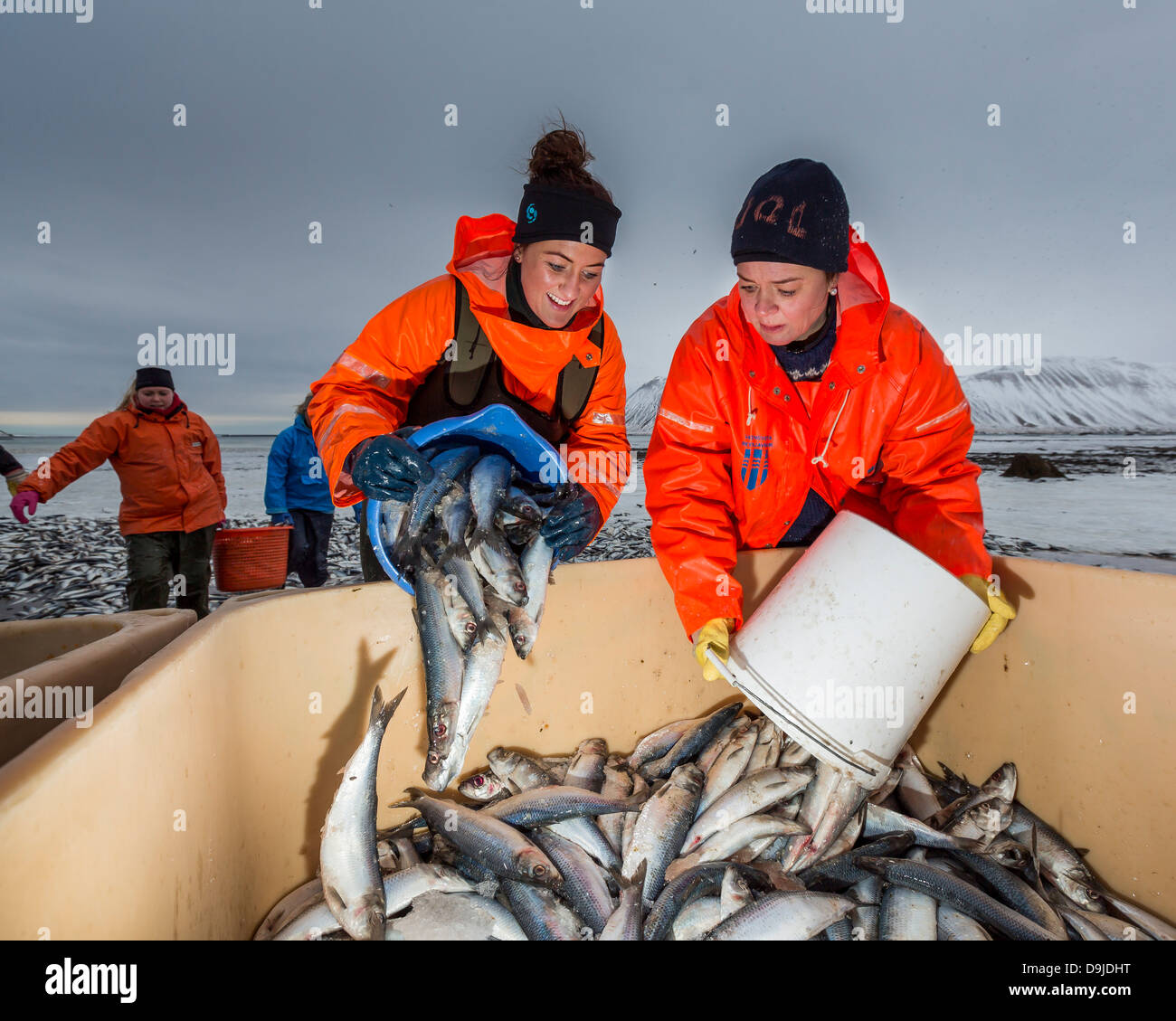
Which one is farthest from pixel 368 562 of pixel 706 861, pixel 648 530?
pixel 648 530

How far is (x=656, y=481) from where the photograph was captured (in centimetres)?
245

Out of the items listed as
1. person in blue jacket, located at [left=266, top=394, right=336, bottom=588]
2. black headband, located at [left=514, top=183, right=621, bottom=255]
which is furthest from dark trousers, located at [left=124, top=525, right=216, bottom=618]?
black headband, located at [left=514, top=183, right=621, bottom=255]

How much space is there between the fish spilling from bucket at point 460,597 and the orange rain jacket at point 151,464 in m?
4.32

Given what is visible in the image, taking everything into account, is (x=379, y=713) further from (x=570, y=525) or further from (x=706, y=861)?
(x=706, y=861)

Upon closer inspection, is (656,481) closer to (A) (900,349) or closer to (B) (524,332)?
(B) (524,332)

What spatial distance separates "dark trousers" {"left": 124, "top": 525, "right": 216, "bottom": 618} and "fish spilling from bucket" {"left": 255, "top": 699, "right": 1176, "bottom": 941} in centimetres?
408

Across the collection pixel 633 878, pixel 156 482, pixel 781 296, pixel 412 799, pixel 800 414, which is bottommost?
pixel 633 878

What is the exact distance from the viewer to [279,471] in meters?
6.50

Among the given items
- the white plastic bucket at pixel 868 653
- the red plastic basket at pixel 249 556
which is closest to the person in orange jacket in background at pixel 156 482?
the red plastic basket at pixel 249 556

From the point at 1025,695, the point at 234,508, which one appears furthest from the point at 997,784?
the point at 234,508

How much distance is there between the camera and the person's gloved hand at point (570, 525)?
2.12m

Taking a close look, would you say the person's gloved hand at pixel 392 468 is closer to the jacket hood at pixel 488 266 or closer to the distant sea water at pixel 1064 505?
the jacket hood at pixel 488 266

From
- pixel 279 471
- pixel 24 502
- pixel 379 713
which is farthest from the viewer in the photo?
pixel 279 471

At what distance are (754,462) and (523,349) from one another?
0.95 m
